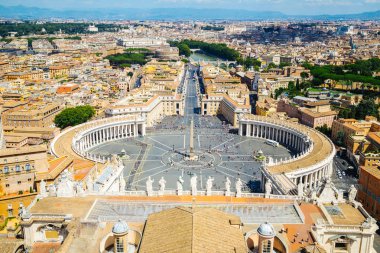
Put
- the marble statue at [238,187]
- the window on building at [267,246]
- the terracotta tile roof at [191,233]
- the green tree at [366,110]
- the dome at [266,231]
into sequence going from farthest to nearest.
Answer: the green tree at [366,110]
the marble statue at [238,187]
the window on building at [267,246]
the dome at [266,231]
the terracotta tile roof at [191,233]

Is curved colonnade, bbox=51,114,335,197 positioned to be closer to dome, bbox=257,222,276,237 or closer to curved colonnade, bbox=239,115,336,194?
curved colonnade, bbox=239,115,336,194

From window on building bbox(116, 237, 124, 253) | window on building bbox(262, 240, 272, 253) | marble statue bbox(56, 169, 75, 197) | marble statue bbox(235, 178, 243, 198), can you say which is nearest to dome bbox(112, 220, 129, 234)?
window on building bbox(116, 237, 124, 253)

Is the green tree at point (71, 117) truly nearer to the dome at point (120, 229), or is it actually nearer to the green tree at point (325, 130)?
the green tree at point (325, 130)

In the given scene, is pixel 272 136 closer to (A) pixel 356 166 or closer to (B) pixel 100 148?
(A) pixel 356 166

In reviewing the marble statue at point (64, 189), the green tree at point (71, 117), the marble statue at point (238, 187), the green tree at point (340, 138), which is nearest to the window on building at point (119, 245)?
the marble statue at point (64, 189)

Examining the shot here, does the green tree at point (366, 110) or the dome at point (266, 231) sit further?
the green tree at point (366, 110)

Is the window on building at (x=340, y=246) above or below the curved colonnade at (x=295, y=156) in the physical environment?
above

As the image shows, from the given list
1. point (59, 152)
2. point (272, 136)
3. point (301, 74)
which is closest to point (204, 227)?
point (59, 152)
